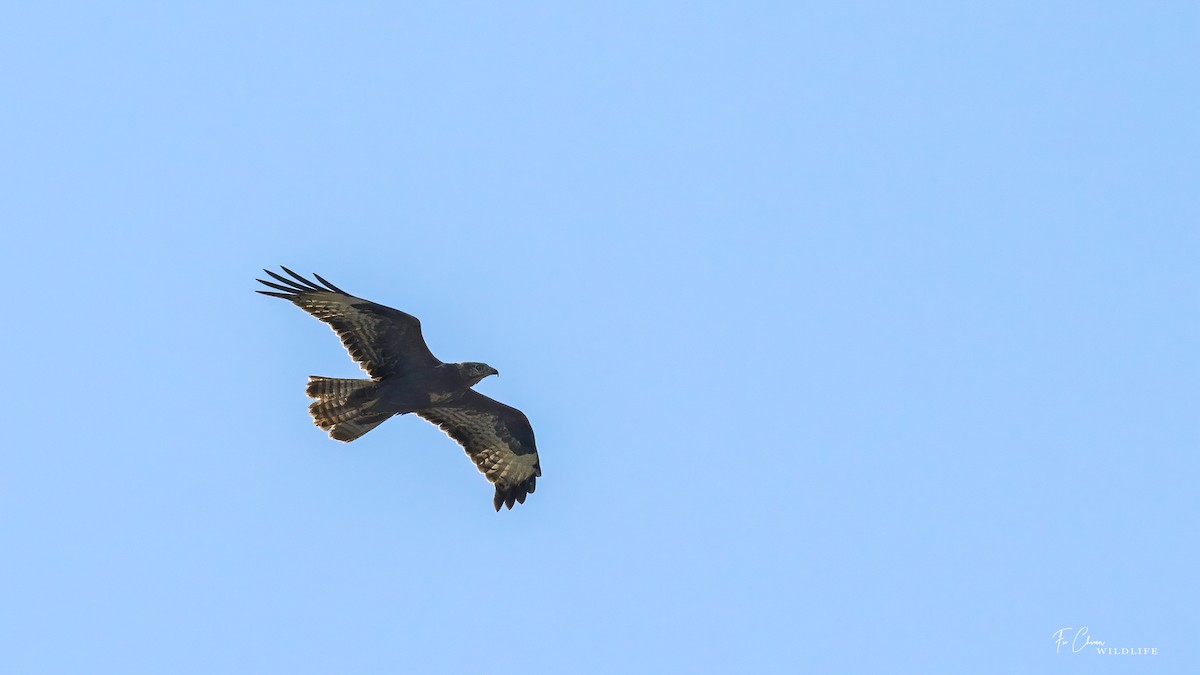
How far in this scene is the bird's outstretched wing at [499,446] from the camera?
71.2ft

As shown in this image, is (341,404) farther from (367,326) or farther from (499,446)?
(499,446)

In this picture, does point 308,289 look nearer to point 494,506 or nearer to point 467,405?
point 467,405

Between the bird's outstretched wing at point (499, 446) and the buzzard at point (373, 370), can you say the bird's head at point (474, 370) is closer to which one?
the buzzard at point (373, 370)

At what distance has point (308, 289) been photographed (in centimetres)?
1959

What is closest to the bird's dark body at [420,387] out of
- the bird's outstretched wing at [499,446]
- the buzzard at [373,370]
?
the buzzard at [373,370]

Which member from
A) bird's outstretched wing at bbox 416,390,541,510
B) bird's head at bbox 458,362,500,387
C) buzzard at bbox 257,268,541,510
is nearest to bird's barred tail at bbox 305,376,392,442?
buzzard at bbox 257,268,541,510

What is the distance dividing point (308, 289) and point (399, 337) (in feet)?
4.59

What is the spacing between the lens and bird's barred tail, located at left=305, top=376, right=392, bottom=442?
1991cm

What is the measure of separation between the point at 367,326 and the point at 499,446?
3271mm

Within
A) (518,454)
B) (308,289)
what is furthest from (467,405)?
(308,289)

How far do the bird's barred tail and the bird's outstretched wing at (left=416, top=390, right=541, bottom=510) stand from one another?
1688 mm

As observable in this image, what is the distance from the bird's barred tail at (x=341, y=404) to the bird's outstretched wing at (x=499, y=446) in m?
1.69

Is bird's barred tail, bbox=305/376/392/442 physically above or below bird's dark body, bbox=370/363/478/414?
below

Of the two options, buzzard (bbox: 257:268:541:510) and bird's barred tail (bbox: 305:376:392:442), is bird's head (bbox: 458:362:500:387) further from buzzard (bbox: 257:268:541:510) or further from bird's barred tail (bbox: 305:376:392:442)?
bird's barred tail (bbox: 305:376:392:442)
